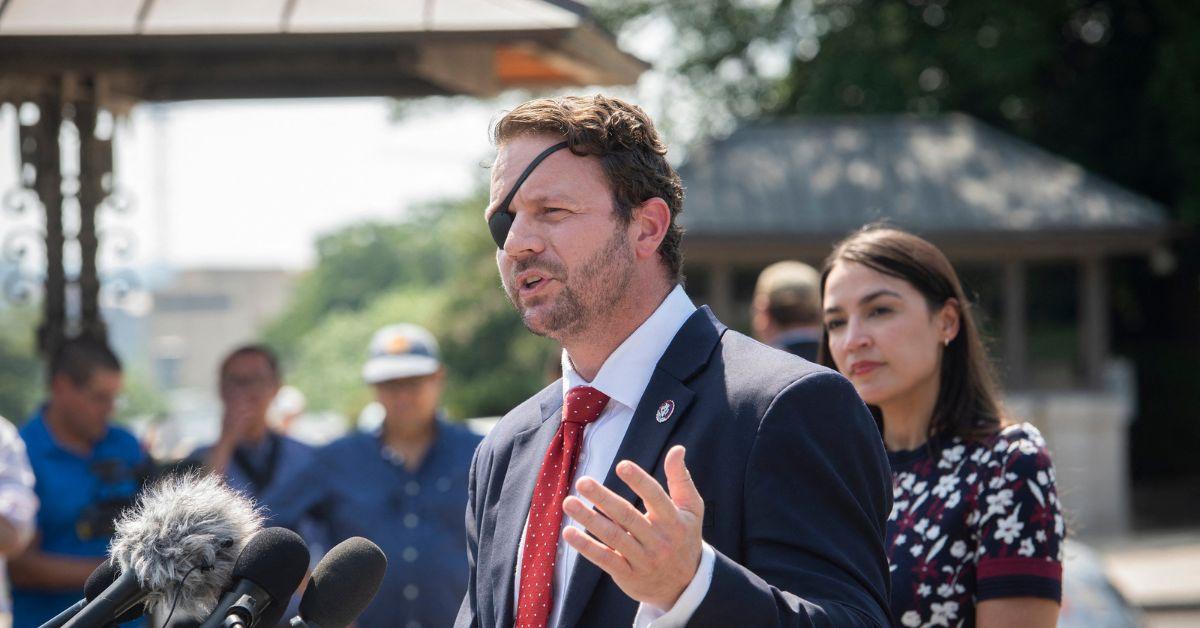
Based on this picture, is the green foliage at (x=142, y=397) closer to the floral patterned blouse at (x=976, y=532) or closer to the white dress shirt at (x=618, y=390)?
the floral patterned blouse at (x=976, y=532)

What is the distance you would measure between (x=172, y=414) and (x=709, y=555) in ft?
25.3

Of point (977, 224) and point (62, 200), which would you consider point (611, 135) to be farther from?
point (977, 224)

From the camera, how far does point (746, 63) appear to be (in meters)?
27.9

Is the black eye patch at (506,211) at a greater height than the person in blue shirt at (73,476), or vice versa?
the black eye patch at (506,211)

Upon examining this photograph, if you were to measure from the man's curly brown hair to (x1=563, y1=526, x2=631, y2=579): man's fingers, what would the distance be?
0.75 m

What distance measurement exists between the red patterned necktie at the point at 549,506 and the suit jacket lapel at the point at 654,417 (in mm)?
105

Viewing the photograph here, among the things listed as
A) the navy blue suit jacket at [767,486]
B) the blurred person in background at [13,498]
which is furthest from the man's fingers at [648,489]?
the blurred person in background at [13,498]

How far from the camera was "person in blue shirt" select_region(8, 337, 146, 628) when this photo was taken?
5.21 metres

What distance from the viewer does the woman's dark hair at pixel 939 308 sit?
335 centimetres

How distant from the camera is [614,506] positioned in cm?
184

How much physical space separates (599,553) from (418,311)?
5541 centimetres

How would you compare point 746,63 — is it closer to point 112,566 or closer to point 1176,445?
point 1176,445

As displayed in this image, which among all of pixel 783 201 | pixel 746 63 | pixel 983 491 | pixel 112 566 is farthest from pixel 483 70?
pixel 746 63

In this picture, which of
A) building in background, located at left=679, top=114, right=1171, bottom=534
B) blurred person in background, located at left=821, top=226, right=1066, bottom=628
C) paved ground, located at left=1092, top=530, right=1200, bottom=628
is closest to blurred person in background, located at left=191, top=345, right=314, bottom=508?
blurred person in background, located at left=821, top=226, right=1066, bottom=628
